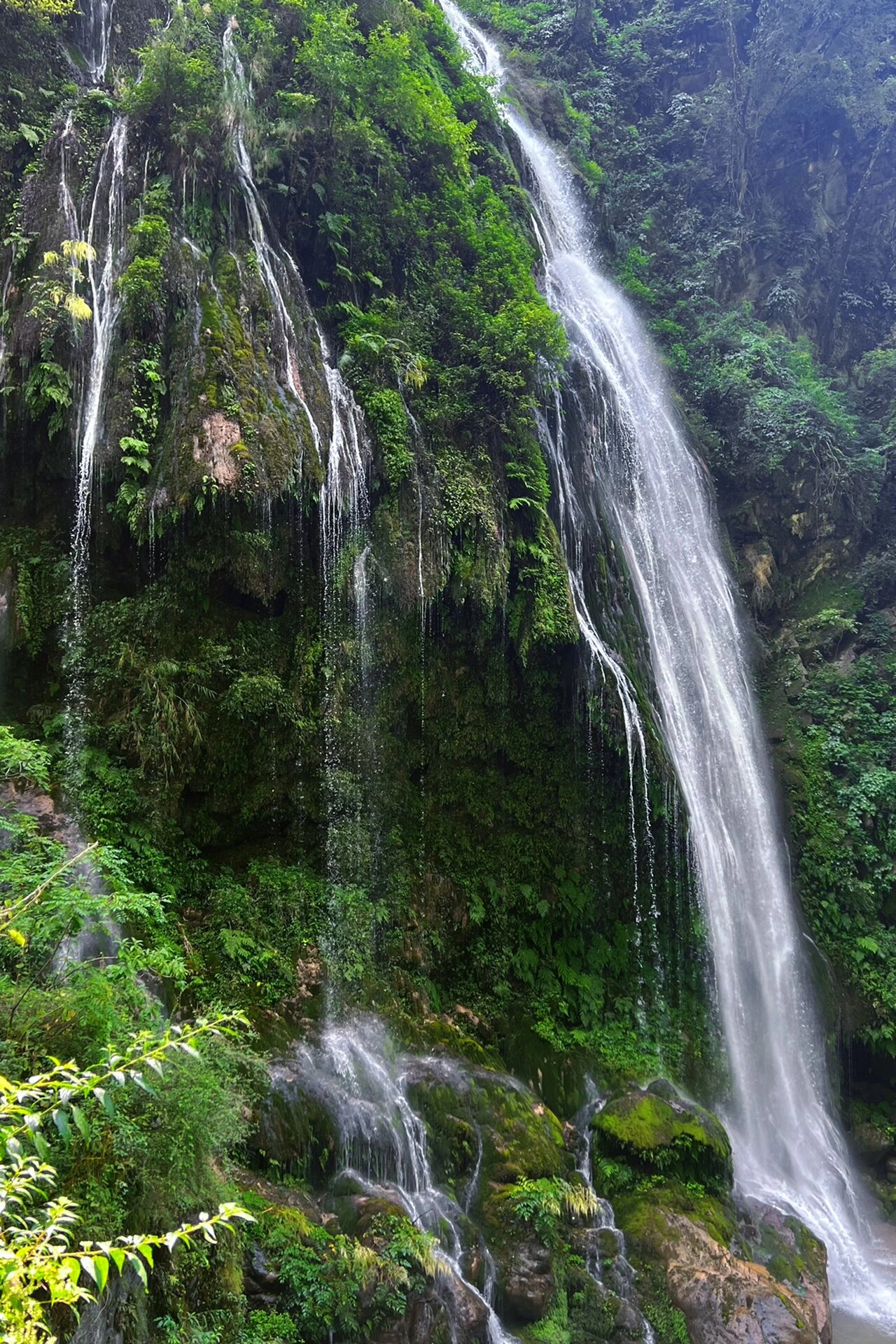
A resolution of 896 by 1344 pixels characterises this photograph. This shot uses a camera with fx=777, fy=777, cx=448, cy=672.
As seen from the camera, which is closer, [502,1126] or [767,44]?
[502,1126]

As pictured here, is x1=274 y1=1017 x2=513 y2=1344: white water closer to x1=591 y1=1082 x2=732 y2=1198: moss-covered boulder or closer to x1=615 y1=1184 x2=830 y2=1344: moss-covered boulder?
x1=615 y1=1184 x2=830 y2=1344: moss-covered boulder

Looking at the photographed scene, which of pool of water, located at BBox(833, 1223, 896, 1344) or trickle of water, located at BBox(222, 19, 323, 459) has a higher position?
trickle of water, located at BBox(222, 19, 323, 459)

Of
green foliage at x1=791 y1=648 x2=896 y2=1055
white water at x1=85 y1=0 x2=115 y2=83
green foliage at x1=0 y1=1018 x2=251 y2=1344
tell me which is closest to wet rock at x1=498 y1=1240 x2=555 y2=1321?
green foliage at x1=0 y1=1018 x2=251 y2=1344

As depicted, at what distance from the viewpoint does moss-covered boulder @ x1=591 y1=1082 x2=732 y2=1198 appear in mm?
7762

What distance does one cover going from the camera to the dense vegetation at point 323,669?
20.0ft

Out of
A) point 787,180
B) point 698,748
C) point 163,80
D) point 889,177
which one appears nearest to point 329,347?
point 163,80

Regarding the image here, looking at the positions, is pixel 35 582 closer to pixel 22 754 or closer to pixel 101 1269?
pixel 22 754

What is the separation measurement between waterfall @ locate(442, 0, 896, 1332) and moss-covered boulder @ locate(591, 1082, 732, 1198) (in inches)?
45.4

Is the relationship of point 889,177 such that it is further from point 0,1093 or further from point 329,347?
point 0,1093

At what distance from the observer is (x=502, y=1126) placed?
7.37 m

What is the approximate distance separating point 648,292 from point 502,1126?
17.9 meters

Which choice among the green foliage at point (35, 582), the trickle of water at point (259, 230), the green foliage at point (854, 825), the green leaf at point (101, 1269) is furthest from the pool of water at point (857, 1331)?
the trickle of water at point (259, 230)

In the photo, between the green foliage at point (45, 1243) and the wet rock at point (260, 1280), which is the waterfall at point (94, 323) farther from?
the green foliage at point (45, 1243)

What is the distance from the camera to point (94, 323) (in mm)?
8625
